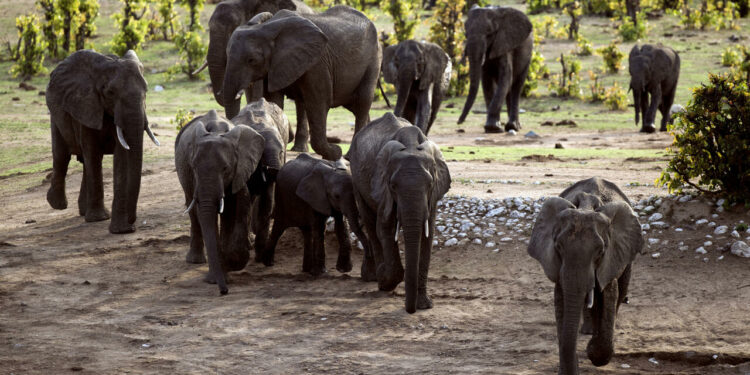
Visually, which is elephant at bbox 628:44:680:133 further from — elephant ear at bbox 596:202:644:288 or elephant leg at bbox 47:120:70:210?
elephant ear at bbox 596:202:644:288

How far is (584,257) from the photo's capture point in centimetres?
597

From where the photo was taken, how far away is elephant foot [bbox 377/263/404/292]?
323 inches

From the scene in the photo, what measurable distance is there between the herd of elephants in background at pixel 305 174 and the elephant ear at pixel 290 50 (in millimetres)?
14

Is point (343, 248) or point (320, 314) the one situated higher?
point (343, 248)

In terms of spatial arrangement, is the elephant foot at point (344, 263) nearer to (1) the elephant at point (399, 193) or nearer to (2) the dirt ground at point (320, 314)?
(2) the dirt ground at point (320, 314)

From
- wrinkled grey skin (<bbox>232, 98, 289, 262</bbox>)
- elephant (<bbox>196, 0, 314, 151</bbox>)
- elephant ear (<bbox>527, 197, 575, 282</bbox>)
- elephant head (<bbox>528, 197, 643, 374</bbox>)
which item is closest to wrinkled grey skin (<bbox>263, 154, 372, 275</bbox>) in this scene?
wrinkled grey skin (<bbox>232, 98, 289, 262</bbox>)

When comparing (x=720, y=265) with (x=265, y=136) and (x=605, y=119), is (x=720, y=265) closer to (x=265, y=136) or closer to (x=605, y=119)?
(x=265, y=136)

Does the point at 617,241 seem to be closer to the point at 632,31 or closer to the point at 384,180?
the point at 384,180

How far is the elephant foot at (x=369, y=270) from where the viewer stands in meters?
8.90

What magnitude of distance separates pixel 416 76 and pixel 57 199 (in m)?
6.34

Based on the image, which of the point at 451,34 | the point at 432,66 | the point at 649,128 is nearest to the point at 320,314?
the point at 432,66

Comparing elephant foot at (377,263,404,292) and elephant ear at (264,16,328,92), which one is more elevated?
elephant ear at (264,16,328,92)

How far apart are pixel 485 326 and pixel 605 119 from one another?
14.3 m

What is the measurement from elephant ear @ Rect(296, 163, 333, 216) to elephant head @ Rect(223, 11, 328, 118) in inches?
102
